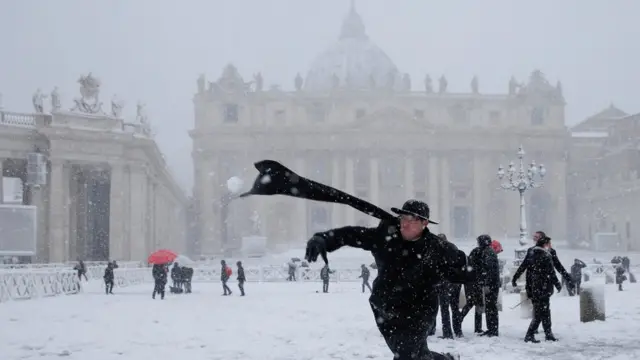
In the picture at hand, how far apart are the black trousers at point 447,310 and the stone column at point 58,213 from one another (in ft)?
110

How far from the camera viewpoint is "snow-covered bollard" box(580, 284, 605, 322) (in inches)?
543

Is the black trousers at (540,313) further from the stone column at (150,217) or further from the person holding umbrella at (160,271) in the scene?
the stone column at (150,217)

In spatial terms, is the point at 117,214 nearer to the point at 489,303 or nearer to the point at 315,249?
the point at 489,303

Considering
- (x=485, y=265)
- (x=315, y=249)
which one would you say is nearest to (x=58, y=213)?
(x=485, y=265)

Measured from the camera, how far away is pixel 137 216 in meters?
45.1

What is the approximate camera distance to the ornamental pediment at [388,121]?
7300 centimetres

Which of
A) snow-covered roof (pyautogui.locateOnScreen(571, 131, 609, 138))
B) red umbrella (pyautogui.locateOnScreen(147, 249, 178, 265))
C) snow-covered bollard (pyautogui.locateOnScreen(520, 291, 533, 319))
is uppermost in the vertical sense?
snow-covered roof (pyautogui.locateOnScreen(571, 131, 609, 138))

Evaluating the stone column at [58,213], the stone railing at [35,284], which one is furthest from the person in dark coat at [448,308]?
the stone column at [58,213]

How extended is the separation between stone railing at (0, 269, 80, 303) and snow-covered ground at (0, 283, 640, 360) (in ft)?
7.78

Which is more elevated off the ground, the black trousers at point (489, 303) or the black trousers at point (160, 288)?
the black trousers at point (489, 303)

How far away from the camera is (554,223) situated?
252 feet

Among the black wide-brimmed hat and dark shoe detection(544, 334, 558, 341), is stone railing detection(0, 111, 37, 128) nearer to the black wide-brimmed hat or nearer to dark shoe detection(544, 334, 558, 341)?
dark shoe detection(544, 334, 558, 341)

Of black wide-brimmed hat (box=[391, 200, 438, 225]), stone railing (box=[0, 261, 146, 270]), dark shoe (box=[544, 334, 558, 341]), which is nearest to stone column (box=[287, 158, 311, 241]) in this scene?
stone railing (box=[0, 261, 146, 270])

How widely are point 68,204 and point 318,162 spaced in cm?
3574
